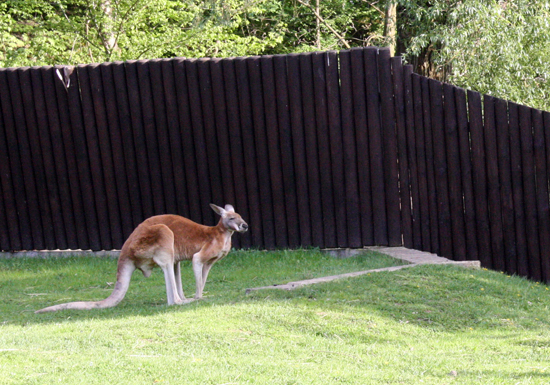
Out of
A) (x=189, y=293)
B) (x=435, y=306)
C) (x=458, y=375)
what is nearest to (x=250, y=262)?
(x=189, y=293)

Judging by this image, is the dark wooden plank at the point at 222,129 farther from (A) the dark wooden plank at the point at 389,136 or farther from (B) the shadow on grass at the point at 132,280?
(A) the dark wooden plank at the point at 389,136

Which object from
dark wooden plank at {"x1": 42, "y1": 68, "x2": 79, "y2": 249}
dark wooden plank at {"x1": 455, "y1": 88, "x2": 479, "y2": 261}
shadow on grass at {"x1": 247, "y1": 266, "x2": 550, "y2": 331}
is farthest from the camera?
dark wooden plank at {"x1": 42, "y1": 68, "x2": 79, "y2": 249}

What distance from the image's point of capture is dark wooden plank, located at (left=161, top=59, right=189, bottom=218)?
10297mm

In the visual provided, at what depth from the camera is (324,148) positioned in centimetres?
998

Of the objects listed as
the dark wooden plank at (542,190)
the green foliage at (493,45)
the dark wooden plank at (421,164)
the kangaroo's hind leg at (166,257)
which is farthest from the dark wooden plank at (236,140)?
the green foliage at (493,45)

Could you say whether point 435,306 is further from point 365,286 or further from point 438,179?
point 438,179

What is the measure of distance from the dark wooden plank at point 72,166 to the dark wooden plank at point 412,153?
5.01m

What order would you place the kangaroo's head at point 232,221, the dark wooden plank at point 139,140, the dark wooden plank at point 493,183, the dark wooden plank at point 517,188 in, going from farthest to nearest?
1. the dark wooden plank at point 139,140
2. the dark wooden plank at point 493,183
3. the dark wooden plank at point 517,188
4. the kangaroo's head at point 232,221

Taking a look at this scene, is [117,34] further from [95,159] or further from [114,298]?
[114,298]

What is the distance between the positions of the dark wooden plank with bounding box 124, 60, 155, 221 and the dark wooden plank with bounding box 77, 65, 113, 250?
21.5 inches

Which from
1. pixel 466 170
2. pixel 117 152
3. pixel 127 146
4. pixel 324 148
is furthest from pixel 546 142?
pixel 117 152

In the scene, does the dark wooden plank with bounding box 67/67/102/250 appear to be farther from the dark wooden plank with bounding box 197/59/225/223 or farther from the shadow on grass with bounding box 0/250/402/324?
the dark wooden plank with bounding box 197/59/225/223

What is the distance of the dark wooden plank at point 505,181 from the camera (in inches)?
359

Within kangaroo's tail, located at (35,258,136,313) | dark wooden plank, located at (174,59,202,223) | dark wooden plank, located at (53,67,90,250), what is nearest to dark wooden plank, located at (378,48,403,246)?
dark wooden plank, located at (174,59,202,223)
